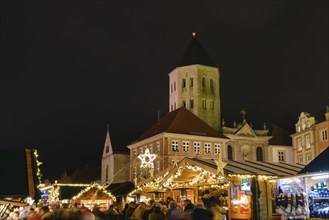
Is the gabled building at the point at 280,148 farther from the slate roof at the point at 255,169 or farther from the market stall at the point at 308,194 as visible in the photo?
the market stall at the point at 308,194

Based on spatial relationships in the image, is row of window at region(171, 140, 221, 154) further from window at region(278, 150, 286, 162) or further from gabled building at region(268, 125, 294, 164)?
window at region(278, 150, 286, 162)

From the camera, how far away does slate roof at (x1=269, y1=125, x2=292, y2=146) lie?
173ft

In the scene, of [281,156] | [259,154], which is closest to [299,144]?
[281,156]

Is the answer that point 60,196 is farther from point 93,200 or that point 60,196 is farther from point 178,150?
point 178,150

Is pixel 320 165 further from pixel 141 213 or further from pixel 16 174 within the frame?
pixel 16 174

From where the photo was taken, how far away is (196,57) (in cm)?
5969

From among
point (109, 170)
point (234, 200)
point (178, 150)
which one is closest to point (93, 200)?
point (234, 200)

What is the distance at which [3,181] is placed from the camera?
11.3 meters

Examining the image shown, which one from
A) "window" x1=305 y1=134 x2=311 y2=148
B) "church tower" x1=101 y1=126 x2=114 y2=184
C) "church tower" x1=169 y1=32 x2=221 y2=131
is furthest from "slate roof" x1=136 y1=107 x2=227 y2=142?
"church tower" x1=169 y1=32 x2=221 y2=131

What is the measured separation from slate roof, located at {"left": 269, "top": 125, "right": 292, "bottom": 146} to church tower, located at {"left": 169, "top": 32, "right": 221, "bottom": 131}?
22.3 feet

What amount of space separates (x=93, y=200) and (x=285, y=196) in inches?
421

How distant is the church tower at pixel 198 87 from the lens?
57094mm

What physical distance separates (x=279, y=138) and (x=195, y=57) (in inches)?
610

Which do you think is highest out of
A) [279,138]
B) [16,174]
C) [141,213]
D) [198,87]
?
A: [198,87]
